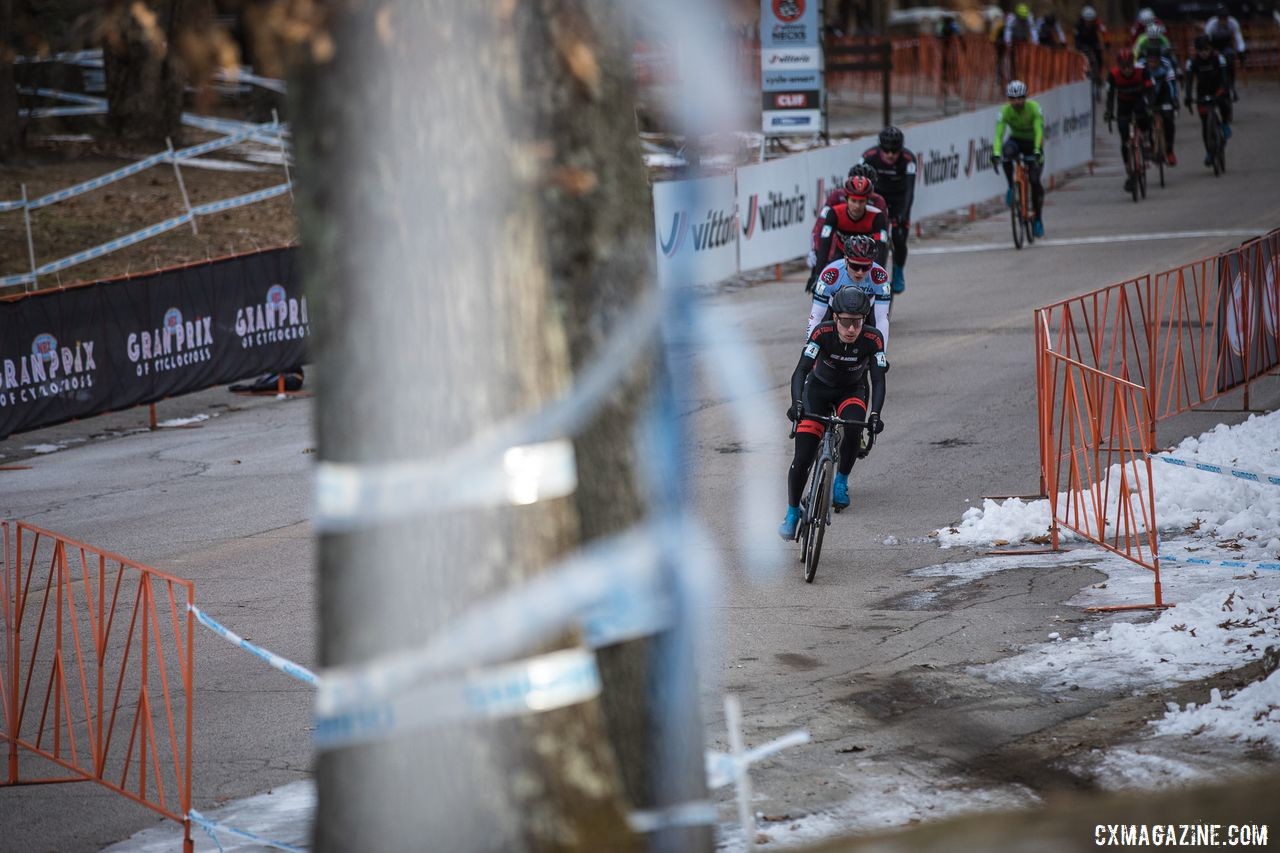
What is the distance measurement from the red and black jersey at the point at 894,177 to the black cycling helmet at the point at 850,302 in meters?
7.40

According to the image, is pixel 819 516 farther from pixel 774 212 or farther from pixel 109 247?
pixel 109 247

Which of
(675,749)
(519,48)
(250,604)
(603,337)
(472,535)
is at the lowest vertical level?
(250,604)

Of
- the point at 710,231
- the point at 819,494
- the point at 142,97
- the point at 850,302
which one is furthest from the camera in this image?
the point at 142,97

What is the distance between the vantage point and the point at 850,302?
1056 cm

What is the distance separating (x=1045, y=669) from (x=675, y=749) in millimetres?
4886

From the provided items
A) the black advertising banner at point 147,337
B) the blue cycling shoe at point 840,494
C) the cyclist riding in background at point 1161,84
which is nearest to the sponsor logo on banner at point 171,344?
the black advertising banner at point 147,337

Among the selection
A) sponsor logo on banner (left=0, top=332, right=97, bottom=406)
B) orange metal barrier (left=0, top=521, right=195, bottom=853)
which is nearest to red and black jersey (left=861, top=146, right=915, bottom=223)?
sponsor logo on banner (left=0, top=332, right=97, bottom=406)

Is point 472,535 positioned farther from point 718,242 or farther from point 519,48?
point 718,242

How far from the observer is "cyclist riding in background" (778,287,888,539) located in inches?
418

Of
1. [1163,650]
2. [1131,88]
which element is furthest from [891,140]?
[1163,650]

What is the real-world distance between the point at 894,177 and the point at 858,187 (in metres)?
3.88

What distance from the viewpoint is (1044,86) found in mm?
38312

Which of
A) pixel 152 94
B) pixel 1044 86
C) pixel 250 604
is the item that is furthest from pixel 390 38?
pixel 1044 86

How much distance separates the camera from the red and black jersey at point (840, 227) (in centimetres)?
1448
